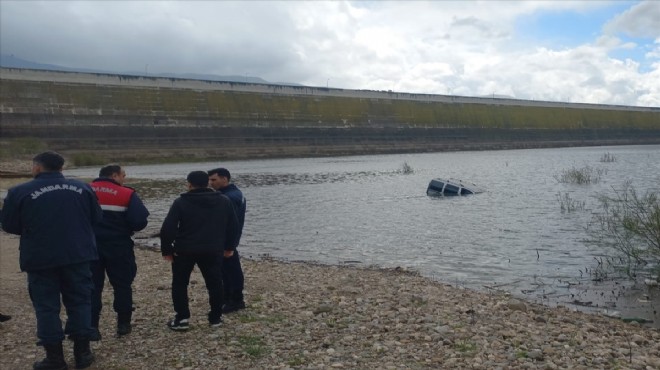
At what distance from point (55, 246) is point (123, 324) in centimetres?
171

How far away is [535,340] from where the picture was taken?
6.95m

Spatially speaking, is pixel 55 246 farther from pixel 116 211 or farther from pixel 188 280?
pixel 188 280

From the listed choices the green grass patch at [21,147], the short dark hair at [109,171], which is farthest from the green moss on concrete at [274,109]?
the short dark hair at [109,171]

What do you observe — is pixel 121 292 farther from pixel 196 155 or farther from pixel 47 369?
pixel 196 155

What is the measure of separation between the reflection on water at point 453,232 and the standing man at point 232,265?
508cm

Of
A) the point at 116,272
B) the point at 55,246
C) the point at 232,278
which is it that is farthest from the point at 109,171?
the point at 232,278

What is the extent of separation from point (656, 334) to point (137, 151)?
59919 millimetres

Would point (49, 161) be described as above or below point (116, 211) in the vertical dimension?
above

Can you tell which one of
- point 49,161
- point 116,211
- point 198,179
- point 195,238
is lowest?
point 195,238

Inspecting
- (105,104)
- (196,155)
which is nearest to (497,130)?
(196,155)

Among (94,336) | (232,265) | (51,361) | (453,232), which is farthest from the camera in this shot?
(453,232)

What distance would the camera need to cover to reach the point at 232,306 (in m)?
8.26

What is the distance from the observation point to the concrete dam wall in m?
60.3

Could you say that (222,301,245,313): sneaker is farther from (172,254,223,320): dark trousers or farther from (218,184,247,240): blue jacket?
(218,184,247,240): blue jacket
